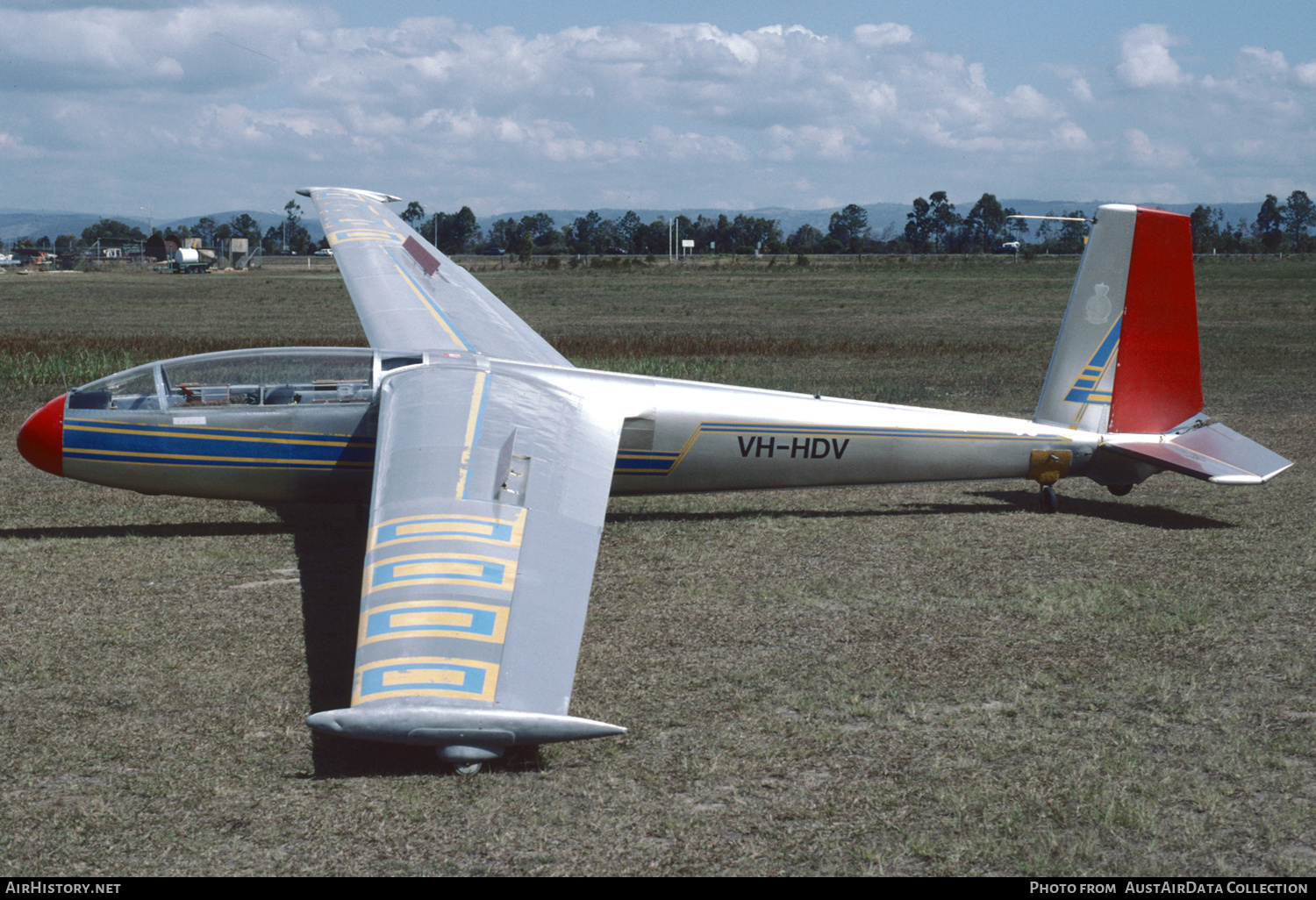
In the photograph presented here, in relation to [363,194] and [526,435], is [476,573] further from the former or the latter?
[363,194]

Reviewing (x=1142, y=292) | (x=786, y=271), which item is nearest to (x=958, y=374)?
(x=1142, y=292)

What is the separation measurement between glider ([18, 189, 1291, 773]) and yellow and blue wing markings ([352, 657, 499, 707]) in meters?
0.27

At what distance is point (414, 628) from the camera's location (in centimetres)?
620

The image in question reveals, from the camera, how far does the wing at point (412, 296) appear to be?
13.3 metres

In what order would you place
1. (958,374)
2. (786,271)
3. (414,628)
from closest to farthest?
1. (414,628)
2. (958,374)
3. (786,271)

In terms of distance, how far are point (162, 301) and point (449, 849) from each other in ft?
183

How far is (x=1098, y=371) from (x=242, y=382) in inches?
390

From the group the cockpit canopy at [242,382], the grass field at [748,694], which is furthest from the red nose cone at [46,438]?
the grass field at [748,694]

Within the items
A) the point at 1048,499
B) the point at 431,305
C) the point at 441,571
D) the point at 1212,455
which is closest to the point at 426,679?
the point at 441,571

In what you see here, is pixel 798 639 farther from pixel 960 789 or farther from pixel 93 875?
pixel 93 875

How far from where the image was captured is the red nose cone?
445 inches

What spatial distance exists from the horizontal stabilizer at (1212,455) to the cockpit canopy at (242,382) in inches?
335

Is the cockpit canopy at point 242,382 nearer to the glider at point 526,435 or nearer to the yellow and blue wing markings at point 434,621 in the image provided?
the glider at point 526,435

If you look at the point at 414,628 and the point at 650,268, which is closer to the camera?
the point at 414,628
